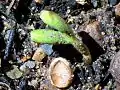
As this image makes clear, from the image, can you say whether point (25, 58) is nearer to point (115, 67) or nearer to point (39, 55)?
point (39, 55)

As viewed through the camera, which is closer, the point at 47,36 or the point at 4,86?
the point at 47,36

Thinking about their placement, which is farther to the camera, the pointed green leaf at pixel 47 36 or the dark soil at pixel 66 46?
the dark soil at pixel 66 46

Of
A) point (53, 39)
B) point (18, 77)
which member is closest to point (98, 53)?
point (53, 39)

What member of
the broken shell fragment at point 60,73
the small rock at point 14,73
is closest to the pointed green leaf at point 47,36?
the broken shell fragment at point 60,73

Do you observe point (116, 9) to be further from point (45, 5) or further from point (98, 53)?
point (45, 5)

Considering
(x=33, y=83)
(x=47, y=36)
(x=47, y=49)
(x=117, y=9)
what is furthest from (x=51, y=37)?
(x=117, y=9)

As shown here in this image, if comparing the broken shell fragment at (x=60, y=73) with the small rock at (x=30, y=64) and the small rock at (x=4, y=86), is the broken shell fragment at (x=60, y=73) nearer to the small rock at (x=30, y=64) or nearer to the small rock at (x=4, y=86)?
the small rock at (x=30, y=64)
